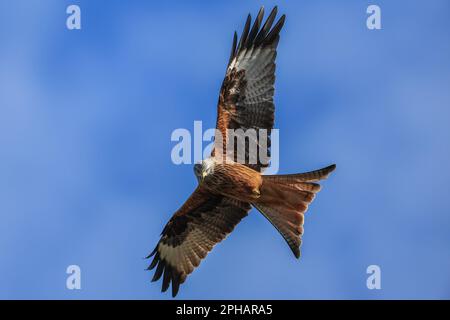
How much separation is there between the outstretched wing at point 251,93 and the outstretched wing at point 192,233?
106 cm

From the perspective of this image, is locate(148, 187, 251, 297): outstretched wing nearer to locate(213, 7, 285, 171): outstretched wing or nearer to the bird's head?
the bird's head

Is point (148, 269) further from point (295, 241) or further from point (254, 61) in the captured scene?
point (254, 61)

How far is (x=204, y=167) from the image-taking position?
36.5 ft

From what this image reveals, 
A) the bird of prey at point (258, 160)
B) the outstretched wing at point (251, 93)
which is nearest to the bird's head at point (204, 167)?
the bird of prey at point (258, 160)

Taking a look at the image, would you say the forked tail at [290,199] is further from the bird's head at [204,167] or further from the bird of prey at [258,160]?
the bird's head at [204,167]

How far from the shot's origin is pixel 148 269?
41.5 feet

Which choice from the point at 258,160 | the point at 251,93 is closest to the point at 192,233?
the point at 258,160

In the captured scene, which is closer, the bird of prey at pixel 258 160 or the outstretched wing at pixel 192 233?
the bird of prey at pixel 258 160

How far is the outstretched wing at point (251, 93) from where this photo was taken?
11312 mm

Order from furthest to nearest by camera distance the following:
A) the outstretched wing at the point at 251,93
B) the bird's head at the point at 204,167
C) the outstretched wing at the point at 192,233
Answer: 1. the outstretched wing at the point at 192,233
2. the outstretched wing at the point at 251,93
3. the bird's head at the point at 204,167

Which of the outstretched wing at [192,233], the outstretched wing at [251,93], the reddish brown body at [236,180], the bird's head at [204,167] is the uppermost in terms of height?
the outstretched wing at [251,93]

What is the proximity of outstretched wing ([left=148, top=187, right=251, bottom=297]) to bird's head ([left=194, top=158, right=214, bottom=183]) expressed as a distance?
2.74ft
